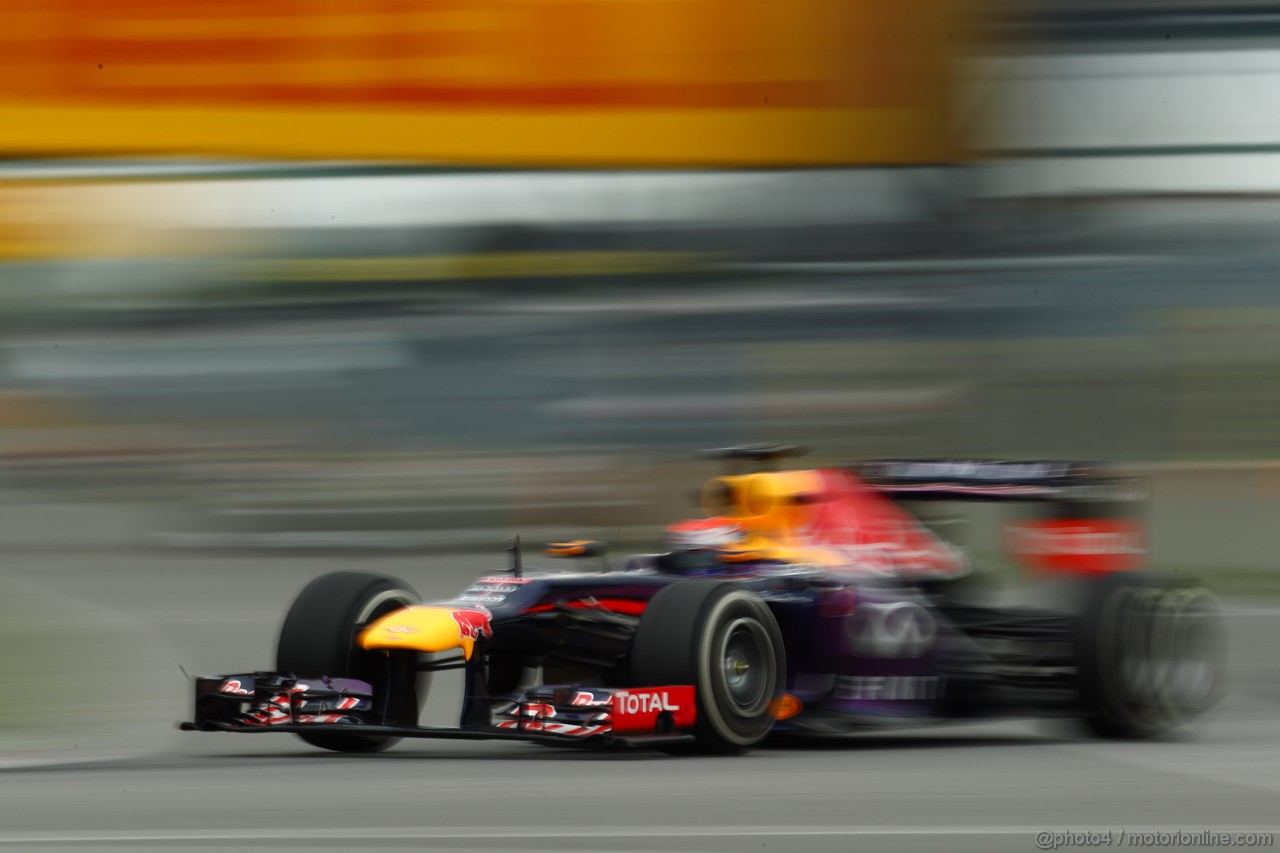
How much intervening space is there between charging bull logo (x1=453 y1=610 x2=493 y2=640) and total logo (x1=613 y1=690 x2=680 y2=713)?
27.5 inches

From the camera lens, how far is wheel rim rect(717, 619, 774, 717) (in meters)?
7.32

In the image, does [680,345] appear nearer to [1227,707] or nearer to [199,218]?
[199,218]

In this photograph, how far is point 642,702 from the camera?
6.93 metres

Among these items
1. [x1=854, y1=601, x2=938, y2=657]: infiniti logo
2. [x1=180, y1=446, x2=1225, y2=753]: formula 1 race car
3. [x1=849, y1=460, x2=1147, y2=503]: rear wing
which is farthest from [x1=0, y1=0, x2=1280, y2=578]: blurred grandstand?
[x1=854, y1=601, x2=938, y2=657]: infiniti logo

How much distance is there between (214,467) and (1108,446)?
8.90m

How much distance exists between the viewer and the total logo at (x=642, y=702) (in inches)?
271

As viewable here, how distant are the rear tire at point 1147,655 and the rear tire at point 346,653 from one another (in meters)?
2.97

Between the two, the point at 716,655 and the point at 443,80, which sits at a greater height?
the point at 443,80

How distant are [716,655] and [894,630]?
126 centimetres

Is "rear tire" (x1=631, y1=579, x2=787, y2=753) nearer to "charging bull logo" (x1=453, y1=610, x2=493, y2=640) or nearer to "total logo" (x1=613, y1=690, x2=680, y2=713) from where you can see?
"total logo" (x1=613, y1=690, x2=680, y2=713)

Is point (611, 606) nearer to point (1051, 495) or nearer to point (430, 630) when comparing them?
point (430, 630)

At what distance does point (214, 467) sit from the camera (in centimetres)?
1834

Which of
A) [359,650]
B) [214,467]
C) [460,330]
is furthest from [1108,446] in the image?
[359,650]

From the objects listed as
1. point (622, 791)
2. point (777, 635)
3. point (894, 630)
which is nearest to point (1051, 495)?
point (894, 630)
